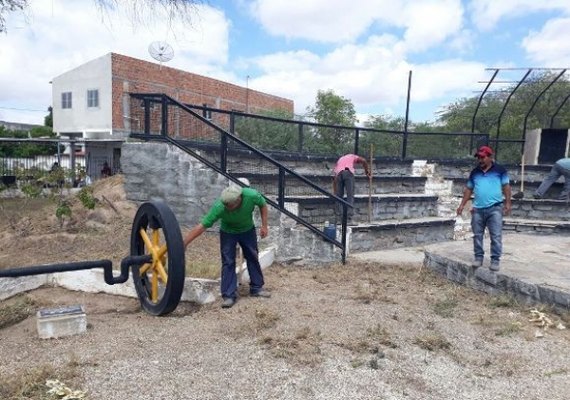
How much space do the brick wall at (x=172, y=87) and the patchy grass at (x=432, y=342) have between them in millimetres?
26713

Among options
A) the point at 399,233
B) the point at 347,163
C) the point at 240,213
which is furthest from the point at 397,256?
the point at 240,213

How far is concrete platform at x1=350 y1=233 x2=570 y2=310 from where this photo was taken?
5.26 metres

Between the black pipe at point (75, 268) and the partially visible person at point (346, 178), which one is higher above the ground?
the partially visible person at point (346, 178)

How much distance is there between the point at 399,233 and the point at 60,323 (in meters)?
6.45

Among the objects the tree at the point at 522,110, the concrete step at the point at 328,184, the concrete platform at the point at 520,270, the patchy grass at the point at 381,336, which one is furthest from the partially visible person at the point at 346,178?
the tree at the point at 522,110

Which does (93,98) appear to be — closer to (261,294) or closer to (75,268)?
(261,294)

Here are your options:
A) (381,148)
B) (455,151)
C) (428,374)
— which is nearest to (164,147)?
(428,374)

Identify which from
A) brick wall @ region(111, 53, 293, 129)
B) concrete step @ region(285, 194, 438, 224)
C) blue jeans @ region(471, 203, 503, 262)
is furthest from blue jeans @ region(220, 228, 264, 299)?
brick wall @ region(111, 53, 293, 129)

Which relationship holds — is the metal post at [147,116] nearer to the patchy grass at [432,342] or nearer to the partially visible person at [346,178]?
the partially visible person at [346,178]

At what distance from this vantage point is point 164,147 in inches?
306

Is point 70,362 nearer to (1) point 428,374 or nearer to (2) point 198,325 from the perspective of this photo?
(2) point 198,325

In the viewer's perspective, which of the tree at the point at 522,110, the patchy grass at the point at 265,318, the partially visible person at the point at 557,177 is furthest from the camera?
the tree at the point at 522,110

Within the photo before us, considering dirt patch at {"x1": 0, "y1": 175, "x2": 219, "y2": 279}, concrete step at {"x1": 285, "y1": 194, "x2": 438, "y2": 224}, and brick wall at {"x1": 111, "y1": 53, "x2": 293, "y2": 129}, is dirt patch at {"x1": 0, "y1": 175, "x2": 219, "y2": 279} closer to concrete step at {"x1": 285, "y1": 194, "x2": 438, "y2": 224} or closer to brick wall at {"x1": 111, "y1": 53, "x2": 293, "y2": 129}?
concrete step at {"x1": 285, "y1": 194, "x2": 438, "y2": 224}

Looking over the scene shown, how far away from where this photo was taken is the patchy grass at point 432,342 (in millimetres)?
4219
